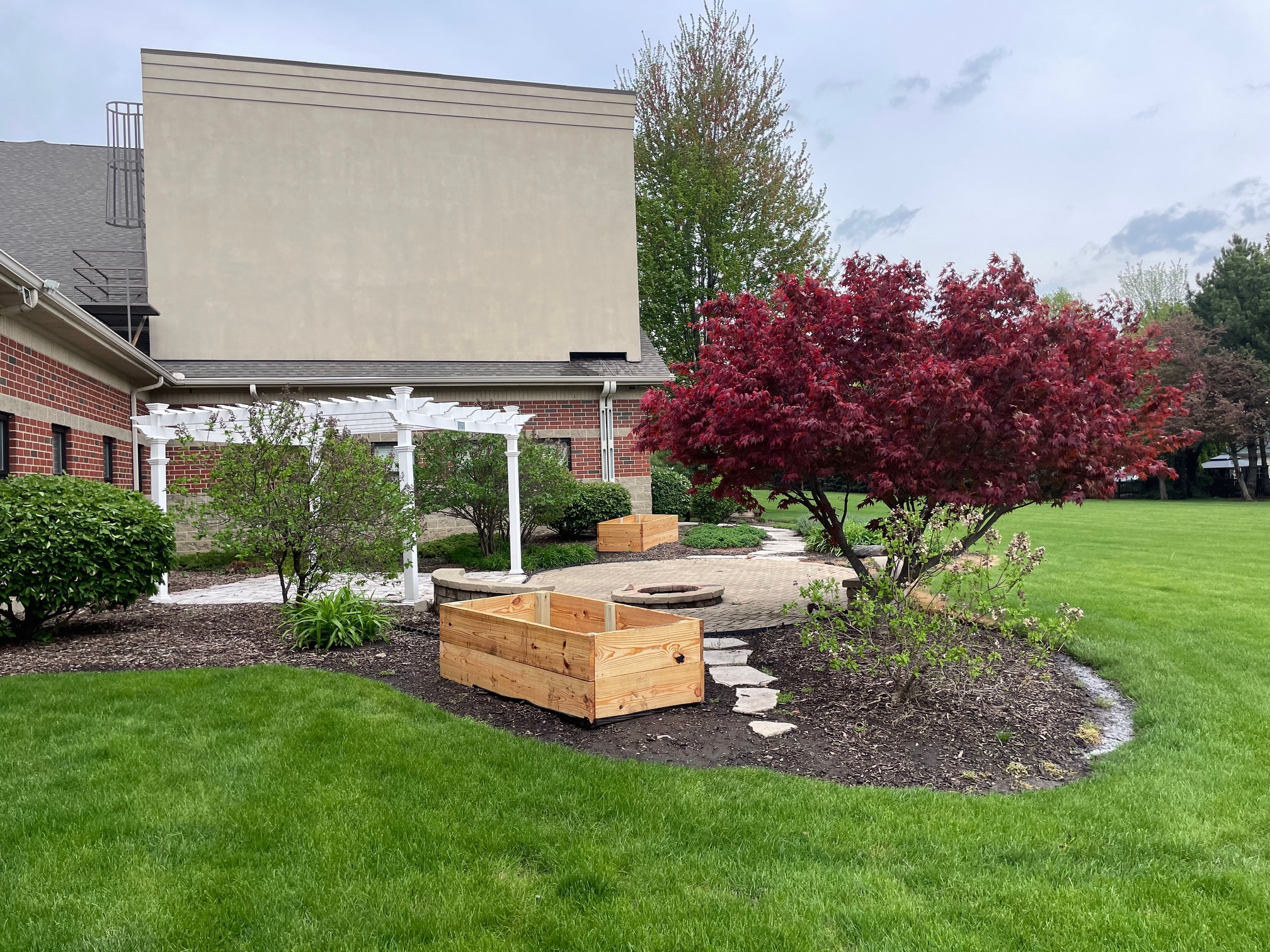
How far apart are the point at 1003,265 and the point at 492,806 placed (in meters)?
5.85

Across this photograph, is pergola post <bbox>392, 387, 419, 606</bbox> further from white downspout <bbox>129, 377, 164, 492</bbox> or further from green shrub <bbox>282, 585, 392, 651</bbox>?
white downspout <bbox>129, 377, 164, 492</bbox>

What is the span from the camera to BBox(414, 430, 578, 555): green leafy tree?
43.9 ft

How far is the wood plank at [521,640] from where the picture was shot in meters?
5.07

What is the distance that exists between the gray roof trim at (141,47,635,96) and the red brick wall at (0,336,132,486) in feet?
24.1

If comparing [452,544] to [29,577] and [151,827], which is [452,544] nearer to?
[29,577]

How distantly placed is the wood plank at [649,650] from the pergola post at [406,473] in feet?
15.8

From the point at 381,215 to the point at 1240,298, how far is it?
37.4 metres

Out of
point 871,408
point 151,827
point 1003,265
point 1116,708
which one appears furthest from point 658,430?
point 151,827

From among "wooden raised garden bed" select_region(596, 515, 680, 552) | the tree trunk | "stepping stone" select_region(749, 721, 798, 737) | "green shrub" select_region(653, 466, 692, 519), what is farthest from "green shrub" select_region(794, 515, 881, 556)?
the tree trunk

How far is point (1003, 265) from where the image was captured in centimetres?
701

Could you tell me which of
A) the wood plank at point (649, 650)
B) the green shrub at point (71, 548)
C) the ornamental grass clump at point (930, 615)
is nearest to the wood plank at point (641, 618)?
the wood plank at point (649, 650)

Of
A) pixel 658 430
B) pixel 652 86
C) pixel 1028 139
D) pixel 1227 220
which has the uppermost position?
pixel 652 86

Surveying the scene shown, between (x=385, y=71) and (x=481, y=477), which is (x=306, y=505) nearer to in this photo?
(x=481, y=477)

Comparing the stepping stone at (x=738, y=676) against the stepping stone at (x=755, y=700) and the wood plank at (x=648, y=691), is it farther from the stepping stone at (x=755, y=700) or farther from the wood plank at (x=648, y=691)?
the wood plank at (x=648, y=691)
